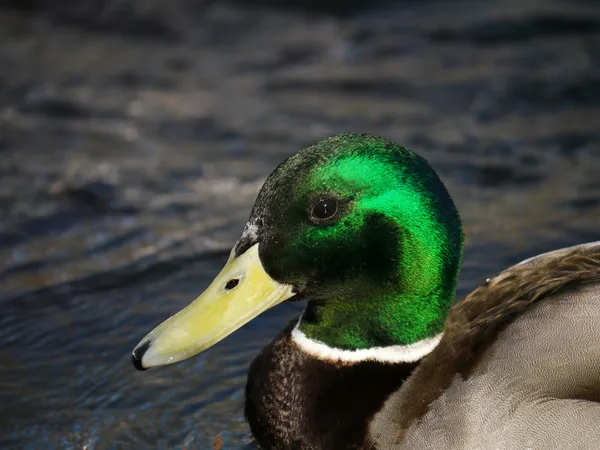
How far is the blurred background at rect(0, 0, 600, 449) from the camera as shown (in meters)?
5.82

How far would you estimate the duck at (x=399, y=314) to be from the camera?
4277mm

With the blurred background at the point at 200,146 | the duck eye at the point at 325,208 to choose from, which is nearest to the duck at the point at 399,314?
the duck eye at the point at 325,208

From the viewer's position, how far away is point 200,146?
8.36 m

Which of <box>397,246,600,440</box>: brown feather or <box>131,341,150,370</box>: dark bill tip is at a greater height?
<box>131,341,150,370</box>: dark bill tip

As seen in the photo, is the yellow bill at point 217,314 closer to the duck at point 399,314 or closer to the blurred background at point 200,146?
the duck at point 399,314

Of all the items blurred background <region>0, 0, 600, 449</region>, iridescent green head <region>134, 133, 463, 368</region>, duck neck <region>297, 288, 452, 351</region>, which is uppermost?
iridescent green head <region>134, 133, 463, 368</region>

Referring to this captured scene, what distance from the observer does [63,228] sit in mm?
7359

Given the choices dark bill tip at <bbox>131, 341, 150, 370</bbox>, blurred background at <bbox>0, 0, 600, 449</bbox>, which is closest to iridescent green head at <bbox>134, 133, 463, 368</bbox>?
dark bill tip at <bbox>131, 341, 150, 370</bbox>

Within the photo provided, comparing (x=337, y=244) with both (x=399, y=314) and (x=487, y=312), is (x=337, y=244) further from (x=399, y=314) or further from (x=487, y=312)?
(x=487, y=312)

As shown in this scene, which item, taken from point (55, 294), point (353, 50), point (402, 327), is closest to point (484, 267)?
point (402, 327)

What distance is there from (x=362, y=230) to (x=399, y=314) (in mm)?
436

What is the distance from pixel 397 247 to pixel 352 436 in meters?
0.81

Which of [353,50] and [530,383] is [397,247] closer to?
[530,383]

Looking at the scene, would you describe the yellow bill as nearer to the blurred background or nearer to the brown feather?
the brown feather
